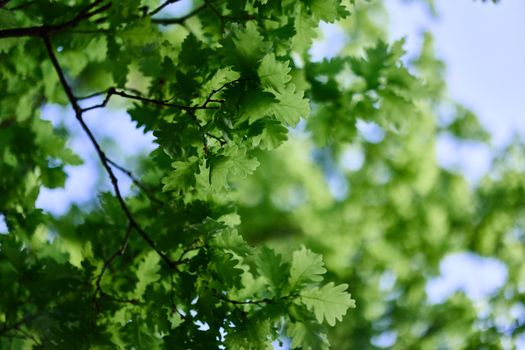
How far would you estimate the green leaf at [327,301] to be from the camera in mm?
1854

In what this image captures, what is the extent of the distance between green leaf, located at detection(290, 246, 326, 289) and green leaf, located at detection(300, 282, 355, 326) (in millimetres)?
42

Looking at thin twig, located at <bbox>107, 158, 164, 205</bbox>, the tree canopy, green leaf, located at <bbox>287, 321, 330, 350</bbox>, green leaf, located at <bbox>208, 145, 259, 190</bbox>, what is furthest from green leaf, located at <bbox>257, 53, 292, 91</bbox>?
thin twig, located at <bbox>107, 158, 164, 205</bbox>

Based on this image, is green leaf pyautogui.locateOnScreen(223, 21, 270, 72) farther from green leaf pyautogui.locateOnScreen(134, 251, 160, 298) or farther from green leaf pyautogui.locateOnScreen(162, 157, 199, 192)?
green leaf pyautogui.locateOnScreen(134, 251, 160, 298)

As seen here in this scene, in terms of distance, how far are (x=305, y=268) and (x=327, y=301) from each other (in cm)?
13

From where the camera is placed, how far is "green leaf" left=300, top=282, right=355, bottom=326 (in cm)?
185

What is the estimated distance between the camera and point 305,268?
188 centimetres

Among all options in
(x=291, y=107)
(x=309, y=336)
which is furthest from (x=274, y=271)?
(x=291, y=107)

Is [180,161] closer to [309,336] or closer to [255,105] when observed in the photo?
[255,105]

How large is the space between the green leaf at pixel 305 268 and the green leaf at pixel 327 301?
0.04 meters

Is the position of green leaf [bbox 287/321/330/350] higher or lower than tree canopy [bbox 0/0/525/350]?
lower

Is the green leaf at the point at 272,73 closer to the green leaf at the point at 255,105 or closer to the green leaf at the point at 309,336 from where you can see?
the green leaf at the point at 255,105

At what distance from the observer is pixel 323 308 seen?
1.87 metres

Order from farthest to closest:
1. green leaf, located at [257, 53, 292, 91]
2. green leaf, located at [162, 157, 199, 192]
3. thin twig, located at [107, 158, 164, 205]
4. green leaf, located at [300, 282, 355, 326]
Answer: thin twig, located at [107, 158, 164, 205]
green leaf, located at [300, 282, 355, 326]
green leaf, located at [162, 157, 199, 192]
green leaf, located at [257, 53, 292, 91]

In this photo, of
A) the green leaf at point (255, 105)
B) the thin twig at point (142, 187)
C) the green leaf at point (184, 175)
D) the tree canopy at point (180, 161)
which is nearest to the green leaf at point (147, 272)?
the tree canopy at point (180, 161)
